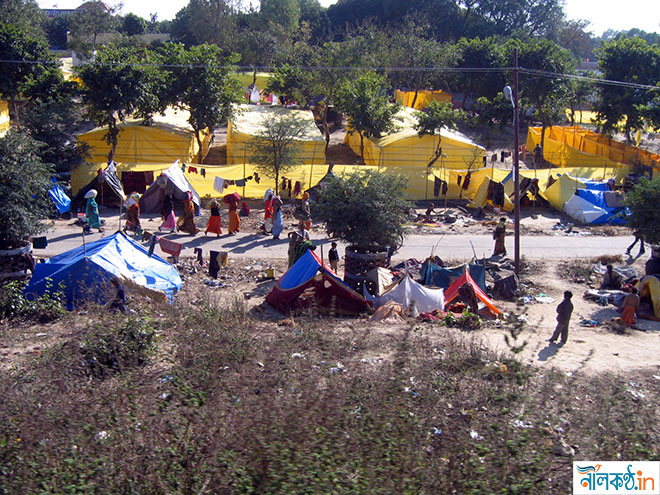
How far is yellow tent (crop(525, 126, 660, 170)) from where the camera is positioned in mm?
27520

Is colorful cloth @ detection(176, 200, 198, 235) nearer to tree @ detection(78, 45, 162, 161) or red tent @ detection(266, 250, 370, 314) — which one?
red tent @ detection(266, 250, 370, 314)

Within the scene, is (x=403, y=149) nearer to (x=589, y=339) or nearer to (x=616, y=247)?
(x=616, y=247)

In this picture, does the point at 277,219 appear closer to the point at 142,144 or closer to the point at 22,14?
the point at 142,144

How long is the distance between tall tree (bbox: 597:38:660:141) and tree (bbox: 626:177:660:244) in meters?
17.5

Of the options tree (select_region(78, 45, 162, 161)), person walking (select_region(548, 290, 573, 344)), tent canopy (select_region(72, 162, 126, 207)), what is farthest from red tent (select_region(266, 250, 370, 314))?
tree (select_region(78, 45, 162, 161))

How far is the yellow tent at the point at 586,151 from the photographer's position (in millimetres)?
27520

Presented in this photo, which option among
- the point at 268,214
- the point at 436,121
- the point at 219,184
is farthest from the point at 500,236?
the point at 436,121

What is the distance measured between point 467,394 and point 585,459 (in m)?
1.48

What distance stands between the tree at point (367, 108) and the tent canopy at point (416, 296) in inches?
621

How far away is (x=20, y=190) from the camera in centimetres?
1162

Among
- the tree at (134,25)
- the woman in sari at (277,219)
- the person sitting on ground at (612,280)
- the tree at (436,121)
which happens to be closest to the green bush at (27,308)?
the woman in sari at (277,219)

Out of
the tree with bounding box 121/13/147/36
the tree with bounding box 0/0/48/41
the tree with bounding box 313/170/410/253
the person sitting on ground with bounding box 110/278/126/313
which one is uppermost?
the tree with bounding box 121/13/147/36

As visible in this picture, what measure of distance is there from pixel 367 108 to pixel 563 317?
1807 centimetres

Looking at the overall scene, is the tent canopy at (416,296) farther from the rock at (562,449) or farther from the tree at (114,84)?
the tree at (114,84)
